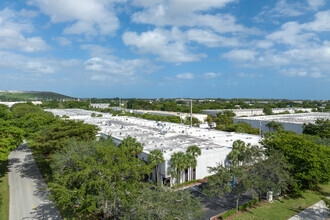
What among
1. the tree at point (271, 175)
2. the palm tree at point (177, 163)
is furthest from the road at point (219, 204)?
the palm tree at point (177, 163)

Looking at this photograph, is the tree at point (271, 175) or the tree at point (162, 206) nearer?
the tree at point (162, 206)

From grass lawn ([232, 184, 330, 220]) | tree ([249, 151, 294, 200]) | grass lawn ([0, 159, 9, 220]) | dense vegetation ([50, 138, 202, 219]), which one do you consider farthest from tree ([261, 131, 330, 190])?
grass lawn ([0, 159, 9, 220])

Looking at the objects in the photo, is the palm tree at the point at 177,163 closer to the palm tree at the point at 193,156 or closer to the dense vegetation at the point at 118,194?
the palm tree at the point at 193,156

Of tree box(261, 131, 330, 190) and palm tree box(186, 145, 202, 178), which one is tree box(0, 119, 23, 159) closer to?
palm tree box(186, 145, 202, 178)

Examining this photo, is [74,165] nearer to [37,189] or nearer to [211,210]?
[37,189]

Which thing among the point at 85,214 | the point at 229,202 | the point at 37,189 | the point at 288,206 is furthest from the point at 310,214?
the point at 37,189

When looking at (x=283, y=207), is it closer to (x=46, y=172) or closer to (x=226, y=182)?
(x=226, y=182)

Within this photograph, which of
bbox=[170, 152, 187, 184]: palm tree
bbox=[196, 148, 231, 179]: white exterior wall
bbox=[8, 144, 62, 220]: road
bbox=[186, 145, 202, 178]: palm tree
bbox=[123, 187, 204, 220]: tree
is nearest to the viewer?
bbox=[123, 187, 204, 220]: tree
